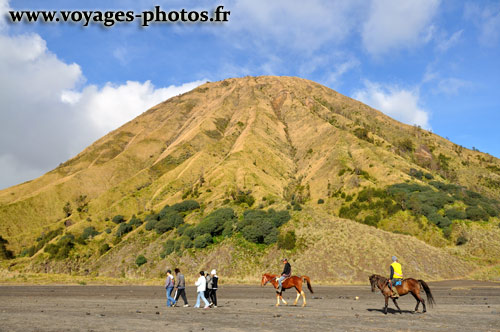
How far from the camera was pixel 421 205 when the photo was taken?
68562mm

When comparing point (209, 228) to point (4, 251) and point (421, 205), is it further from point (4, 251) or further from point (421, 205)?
point (4, 251)

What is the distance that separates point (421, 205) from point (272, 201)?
2883 cm

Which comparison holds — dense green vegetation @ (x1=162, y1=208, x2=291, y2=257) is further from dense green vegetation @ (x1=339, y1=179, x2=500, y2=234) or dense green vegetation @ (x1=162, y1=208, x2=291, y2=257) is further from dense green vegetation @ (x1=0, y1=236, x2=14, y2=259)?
dense green vegetation @ (x1=0, y1=236, x2=14, y2=259)

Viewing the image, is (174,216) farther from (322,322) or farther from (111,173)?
(111,173)

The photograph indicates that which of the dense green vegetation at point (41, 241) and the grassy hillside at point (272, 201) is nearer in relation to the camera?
the grassy hillside at point (272, 201)

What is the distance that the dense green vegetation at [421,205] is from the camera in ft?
222

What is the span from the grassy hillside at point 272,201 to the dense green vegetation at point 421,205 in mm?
260

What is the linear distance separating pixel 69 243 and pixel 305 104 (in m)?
119

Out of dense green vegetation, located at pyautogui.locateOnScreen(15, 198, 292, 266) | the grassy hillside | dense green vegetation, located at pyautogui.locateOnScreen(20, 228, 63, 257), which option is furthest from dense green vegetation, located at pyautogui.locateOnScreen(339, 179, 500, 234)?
dense green vegetation, located at pyautogui.locateOnScreen(20, 228, 63, 257)

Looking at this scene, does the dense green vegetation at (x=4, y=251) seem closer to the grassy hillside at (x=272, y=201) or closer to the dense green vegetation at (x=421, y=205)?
the grassy hillside at (x=272, y=201)

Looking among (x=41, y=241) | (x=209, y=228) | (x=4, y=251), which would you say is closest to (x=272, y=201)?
(x=209, y=228)

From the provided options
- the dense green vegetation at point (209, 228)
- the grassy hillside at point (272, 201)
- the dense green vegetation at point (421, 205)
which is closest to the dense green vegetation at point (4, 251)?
the grassy hillside at point (272, 201)

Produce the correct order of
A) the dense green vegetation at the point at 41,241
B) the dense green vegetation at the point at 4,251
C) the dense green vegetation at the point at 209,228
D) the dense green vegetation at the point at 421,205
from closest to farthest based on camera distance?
the dense green vegetation at the point at 209,228, the dense green vegetation at the point at 421,205, the dense green vegetation at the point at 41,241, the dense green vegetation at the point at 4,251

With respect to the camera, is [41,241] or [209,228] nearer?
[209,228]
